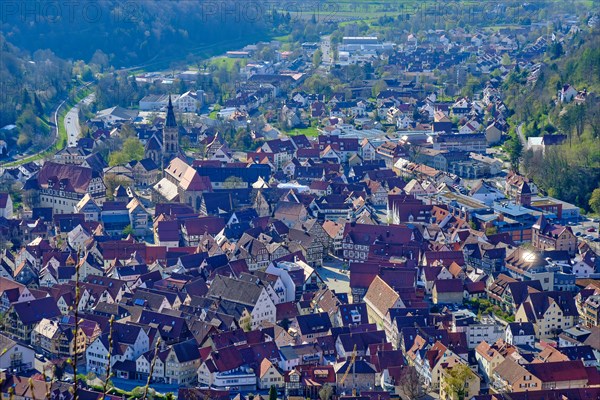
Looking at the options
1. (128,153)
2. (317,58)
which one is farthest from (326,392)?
(317,58)

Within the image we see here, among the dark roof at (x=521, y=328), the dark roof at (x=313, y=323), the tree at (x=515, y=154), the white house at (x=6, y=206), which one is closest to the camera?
the dark roof at (x=521, y=328)

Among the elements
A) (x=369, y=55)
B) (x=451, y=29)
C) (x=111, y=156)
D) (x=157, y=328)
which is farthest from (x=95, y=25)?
(x=157, y=328)

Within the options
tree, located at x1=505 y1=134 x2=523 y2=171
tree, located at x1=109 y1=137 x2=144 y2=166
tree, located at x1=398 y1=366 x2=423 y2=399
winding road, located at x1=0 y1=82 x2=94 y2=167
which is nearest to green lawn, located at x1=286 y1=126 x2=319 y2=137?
tree, located at x1=109 y1=137 x2=144 y2=166

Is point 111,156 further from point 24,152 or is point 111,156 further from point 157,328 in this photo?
point 157,328

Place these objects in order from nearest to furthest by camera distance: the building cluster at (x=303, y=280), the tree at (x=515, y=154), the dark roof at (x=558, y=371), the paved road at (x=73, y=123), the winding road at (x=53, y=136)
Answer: the dark roof at (x=558, y=371) → the building cluster at (x=303, y=280) → the tree at (x=515, y=154) → the winding road at (x=53, y=136) → the paved road at (x=73, y=123)

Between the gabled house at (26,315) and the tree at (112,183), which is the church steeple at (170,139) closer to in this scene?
the tree at (112,183)

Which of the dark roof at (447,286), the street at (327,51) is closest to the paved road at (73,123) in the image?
the street at (327,51)

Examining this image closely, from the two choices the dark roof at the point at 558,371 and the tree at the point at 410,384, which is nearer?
the tree at the point at 410,384
